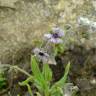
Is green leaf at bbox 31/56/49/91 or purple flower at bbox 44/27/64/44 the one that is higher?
purple flower at bbox 44/27/64/44

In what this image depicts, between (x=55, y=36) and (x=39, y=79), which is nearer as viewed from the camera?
(x=55, y=36)

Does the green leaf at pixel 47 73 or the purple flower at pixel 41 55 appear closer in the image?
the purple flower at pixel 41 55

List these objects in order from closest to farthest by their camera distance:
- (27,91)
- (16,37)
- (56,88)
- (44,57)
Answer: (44,57), (56,88), (27,91), (16,37)

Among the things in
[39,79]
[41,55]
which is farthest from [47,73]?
[41,55]

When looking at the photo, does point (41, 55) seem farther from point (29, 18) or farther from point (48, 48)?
point (29, 18)

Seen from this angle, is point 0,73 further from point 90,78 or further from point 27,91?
point 90,78

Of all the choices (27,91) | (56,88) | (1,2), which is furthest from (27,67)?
(1,2)

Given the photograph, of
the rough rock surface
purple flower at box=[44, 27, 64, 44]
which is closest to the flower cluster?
purple flower at box=[44, 27, 64, 44]

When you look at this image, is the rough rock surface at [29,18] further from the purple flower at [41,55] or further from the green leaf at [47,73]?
the purple flower at [41,55]

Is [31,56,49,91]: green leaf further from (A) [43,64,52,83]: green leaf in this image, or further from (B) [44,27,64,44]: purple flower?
(B) [44,27,64,44]: purple flower

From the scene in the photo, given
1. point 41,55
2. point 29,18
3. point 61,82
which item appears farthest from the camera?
point 29,18

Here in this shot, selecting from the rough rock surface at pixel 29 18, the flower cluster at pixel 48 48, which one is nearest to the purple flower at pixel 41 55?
the flower cluster at pixel 48 48
